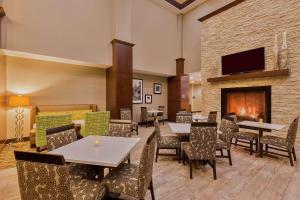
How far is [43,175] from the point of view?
3.81 ft

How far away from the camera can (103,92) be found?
671 cm

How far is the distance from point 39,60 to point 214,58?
646 centimetres

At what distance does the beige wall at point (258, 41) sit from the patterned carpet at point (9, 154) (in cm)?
638

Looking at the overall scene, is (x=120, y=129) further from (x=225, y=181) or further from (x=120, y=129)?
(x=225, y=181)

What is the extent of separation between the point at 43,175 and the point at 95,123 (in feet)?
10.0

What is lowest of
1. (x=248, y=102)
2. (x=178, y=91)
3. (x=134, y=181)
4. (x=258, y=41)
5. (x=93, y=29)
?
(x=134, y=181)

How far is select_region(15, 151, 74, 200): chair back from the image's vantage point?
3.76ft

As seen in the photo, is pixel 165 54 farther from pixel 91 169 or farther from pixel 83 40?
pixel 91 169

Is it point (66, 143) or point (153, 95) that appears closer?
point (66, 143)

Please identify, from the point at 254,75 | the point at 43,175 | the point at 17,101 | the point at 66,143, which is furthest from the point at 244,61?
the point at 17,101

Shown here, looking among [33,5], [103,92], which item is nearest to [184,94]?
[103,92]

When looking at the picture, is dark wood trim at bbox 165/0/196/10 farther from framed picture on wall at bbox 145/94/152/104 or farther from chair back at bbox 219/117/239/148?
chair back at bbox 219/117/239/148

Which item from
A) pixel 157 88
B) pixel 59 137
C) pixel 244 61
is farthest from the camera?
pixel 157 88

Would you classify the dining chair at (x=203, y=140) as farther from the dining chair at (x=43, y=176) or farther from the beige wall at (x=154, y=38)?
the beige wall at (x=154, y=38)
